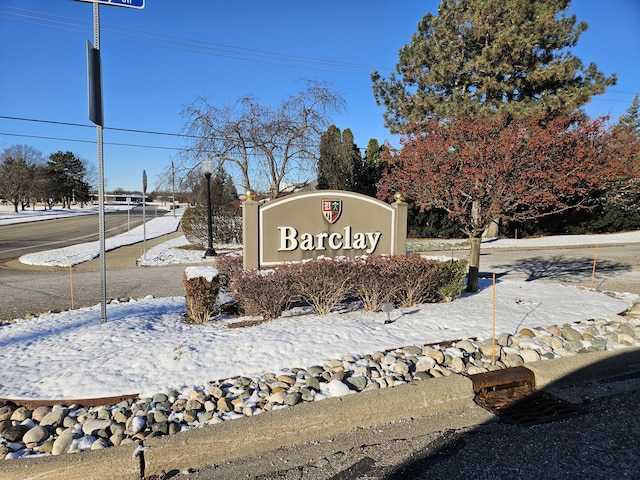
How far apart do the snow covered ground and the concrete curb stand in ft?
2.55

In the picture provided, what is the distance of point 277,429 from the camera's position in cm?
282

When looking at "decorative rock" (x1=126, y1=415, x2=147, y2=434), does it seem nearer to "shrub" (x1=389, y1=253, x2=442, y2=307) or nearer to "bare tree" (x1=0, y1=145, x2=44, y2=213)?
"shrub" (x1=389, y1=253, x2=442, y2=307)

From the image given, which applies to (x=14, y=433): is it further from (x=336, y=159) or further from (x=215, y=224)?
(x=336, y=159)

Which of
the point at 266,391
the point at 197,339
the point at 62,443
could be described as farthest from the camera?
the point at 197,339

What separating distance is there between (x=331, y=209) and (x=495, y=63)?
13983 mm

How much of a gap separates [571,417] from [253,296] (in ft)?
11.0

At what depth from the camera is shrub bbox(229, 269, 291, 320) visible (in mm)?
4965

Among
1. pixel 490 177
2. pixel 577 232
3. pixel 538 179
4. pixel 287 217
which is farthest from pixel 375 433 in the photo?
pixel 577 232

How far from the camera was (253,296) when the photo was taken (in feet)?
16.4

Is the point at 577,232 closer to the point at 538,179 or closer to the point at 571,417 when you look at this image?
the point at 538,179

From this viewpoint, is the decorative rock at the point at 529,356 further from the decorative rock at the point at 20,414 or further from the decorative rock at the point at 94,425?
the decorative rock at the point at 20,414

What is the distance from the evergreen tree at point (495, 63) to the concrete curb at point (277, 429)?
47.7ft

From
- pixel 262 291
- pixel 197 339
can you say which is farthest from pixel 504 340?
pixel 197 339

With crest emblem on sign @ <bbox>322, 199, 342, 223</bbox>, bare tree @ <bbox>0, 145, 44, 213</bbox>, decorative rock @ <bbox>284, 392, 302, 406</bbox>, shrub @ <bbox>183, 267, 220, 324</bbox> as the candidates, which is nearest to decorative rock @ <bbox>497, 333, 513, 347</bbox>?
decorative rock @ <bbox>284, 392, 302, 406</bbox>
